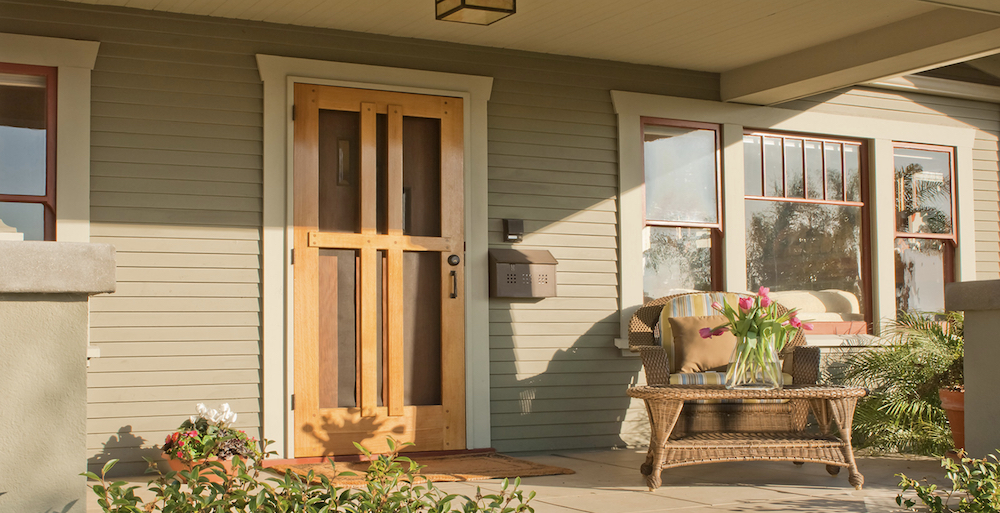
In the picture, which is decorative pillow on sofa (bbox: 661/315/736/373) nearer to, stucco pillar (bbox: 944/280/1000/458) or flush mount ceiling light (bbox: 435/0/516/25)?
stucco pillar (bbox: 944/280/1000/458)

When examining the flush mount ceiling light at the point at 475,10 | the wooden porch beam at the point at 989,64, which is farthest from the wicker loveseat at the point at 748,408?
the wooden porch beam at the point at 989,64

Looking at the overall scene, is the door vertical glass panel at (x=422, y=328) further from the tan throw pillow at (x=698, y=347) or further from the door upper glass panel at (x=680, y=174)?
the door upper glass panel at (x=680, y=174)

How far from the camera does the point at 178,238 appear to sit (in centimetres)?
480

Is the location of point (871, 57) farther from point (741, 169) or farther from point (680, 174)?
point (680, 174)

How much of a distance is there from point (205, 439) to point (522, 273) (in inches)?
82.2

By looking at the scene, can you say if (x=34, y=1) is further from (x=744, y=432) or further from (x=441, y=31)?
(x=744, y=432)

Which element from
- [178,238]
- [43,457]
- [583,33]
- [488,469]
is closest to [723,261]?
[583,33]

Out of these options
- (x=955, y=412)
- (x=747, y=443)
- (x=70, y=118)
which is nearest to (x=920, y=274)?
(x=955, y=412)

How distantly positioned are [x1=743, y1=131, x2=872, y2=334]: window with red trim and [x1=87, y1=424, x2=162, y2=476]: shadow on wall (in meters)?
3.99

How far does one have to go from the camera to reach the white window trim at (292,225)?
4914 millimetres

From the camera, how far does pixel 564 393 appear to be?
566 centimetres

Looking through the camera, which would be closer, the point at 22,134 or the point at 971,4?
the point at 971,4

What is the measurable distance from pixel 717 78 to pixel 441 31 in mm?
2100

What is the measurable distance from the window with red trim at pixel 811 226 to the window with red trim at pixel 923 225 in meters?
0.34
